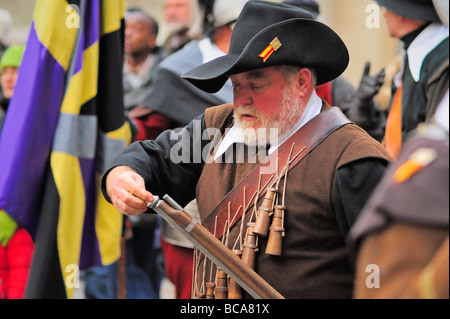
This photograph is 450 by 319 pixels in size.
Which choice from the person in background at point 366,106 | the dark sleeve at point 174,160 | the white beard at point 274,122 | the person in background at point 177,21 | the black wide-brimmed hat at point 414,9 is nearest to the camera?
the white beard at point 274,122

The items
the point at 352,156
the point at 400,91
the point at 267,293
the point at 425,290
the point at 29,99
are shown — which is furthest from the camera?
the point at 400,91

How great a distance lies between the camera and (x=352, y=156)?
2.85 metres

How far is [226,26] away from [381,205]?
12.0 ft

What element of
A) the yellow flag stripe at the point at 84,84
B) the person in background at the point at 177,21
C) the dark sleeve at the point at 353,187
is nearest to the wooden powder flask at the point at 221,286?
the dark sleeve at the point at 353,187

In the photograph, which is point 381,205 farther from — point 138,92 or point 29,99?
point 138,92

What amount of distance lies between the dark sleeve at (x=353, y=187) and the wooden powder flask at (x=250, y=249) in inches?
13.0

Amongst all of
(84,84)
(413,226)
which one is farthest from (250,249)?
Answer: (84,84)

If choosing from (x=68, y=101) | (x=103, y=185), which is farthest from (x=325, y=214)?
(x=68, y=101)

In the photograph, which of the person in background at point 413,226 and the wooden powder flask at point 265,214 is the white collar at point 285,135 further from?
the person in background at point 413,226

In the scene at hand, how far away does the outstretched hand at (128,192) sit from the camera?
2877 mm

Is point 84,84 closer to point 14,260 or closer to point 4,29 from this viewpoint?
point 14,260

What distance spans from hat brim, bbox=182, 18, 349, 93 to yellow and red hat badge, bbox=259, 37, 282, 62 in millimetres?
11

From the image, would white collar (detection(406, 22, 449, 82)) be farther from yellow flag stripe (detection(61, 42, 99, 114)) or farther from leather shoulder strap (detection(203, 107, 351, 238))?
yellow flag stripe (detection(61, 42, 99, 114))

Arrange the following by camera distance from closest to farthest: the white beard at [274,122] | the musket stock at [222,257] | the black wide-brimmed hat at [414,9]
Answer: the musket stock at [222,257], the white beard at [274,122], the black wide-brimmed hat at [414,9]
